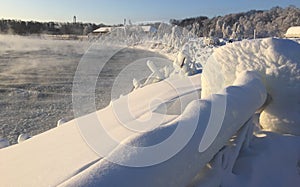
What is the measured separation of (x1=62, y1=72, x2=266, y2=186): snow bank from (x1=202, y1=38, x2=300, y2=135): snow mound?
1.86 ft

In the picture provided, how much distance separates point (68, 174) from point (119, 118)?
5.00ft

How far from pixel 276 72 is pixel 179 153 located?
163 centimetres

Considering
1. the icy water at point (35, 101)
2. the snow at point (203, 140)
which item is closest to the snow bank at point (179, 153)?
the snow at point (203, 140)

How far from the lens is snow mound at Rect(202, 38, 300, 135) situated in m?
2.72

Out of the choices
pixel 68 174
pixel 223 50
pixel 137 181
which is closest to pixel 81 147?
pixel 68 174

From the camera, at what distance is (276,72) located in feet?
8.86

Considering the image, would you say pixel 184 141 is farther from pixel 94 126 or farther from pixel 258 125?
pixel 94 126

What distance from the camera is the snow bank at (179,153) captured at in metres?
1.15

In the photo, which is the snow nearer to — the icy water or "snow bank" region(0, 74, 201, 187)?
"snow bank" region(0, 74, 201, 187)

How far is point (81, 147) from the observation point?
2.41 m

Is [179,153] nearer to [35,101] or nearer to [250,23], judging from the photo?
[35,101]

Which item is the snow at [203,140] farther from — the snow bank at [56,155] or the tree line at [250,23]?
the tree line at [250,23]

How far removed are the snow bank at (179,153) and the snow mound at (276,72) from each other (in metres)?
0.57

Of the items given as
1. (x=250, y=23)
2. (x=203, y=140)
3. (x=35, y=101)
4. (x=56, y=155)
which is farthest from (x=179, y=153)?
(x=250, y=23)
